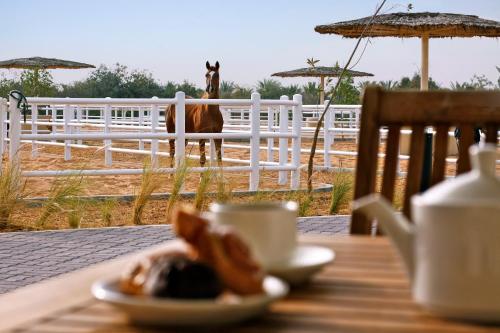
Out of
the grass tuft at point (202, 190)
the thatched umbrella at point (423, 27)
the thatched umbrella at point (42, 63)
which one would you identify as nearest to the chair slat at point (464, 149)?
the grass tuft at point (202, 190)

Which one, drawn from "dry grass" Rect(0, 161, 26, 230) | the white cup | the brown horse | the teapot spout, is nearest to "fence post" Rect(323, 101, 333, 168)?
the brown horse

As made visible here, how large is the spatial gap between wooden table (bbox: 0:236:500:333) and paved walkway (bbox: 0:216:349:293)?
3.74 meters

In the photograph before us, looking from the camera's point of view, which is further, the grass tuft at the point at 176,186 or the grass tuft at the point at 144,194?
the grass tuft at the point at 176,186

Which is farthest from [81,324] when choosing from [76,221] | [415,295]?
[76,221]

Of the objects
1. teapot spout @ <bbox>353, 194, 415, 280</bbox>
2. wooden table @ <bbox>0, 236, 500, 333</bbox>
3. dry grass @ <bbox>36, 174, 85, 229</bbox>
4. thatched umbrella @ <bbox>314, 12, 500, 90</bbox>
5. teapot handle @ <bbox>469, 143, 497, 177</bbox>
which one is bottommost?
dry grass @ <bbox>36, 174, 85, 229</bbox>

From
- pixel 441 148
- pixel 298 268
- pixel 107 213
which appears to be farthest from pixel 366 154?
pixel 107 213

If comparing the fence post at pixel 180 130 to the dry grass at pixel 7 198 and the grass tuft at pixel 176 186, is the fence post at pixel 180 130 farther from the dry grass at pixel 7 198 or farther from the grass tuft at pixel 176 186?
the dry grass at pixel 7 198

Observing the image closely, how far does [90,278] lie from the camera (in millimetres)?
1612

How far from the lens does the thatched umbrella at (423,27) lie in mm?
14745

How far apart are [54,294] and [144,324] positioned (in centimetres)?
30

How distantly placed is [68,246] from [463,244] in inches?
222

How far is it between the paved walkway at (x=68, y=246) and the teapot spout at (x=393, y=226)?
4.05 meters

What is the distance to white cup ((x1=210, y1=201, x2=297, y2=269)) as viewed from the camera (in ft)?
4.72

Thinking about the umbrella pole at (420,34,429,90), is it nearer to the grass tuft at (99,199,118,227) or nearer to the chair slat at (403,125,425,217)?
the grass tuft at (99,199,118,227)
